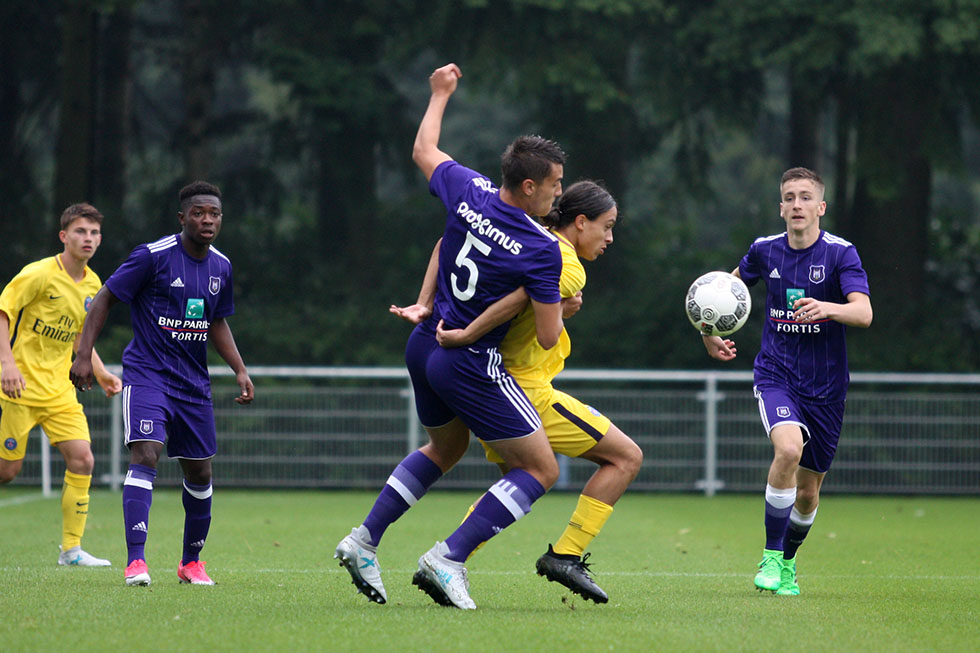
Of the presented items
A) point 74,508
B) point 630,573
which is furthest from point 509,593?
point 74,508

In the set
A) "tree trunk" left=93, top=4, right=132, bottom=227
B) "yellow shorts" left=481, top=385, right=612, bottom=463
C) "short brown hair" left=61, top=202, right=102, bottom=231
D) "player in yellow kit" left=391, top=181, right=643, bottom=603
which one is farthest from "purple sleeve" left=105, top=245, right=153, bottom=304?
"tree trunk" left=93, top=4, right=132, bottom=227

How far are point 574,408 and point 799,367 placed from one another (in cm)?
165

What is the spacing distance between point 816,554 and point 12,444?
5701 mm

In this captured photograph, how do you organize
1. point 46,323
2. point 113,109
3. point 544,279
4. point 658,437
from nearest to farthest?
1. point 544,279
2. point 46,323
3. point 658,437
4. point 113,109

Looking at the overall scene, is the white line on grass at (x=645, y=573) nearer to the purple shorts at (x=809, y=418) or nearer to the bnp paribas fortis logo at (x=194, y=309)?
the purple shorts at (x=809, y=418)

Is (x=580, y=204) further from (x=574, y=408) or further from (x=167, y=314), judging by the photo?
(x=167, y=314)

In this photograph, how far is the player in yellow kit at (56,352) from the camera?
8.38 metres

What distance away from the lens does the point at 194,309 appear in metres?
7.12

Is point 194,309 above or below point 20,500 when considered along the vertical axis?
above

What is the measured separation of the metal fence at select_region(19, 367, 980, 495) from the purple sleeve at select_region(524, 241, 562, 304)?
9942mm

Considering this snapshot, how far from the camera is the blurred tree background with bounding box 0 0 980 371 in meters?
16.9

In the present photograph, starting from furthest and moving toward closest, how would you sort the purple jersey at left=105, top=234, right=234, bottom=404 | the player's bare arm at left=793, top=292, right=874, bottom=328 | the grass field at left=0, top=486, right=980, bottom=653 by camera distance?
the purple jersey at left=105, top=234, right=234, bottom=404, the player's bare arm at left=793, top=292, right=874, bottom=328, the grass field at left=0, top=486, right=980, bottom=653

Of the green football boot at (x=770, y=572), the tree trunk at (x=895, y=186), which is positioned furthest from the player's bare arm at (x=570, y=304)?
the tree trunk at (x=895, y=186)

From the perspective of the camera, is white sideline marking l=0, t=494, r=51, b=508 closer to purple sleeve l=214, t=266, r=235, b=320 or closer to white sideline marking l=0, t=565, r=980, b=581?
white sideline marking l=0, t=565, r=980, b=581
